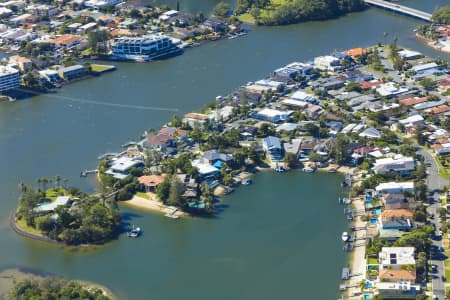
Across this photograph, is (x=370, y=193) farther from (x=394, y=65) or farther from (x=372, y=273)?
(x=394, y=65)

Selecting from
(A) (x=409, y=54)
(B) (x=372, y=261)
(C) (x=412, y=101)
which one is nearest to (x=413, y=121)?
(C) (x=412, y=101)

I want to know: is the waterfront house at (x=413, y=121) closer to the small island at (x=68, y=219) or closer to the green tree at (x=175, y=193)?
the green tree at (x=175, y=193)

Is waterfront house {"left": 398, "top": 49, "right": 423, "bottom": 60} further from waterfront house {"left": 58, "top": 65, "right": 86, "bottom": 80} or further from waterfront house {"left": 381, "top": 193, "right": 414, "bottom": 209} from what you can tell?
waterfront house {"left": 381, "top": 193, "right": 414, "bottom": 209}

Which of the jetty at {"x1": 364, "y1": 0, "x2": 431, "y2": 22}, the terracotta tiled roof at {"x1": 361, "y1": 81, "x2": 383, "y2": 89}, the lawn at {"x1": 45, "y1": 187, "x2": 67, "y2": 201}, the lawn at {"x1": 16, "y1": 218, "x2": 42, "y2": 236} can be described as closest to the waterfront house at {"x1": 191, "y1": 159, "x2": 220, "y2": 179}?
the lawn at {"x1": 45, "y1": 187, "x2": 67, "y2": 201}

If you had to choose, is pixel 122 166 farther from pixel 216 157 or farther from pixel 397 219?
pixel 397 219

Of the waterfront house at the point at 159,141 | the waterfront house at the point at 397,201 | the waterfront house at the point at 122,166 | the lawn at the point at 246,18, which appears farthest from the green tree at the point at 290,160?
the lawn at the point at 246,18
